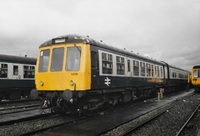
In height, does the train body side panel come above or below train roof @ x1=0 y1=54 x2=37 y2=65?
below

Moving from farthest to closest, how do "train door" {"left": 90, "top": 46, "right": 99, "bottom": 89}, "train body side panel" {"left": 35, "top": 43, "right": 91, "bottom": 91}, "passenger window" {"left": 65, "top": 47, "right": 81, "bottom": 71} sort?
"train door" {"left": 90, "top": 46, "right": 99, "bottom": 89}, "passenger window" {"left": 65, "top": 47, "right": 81, "bottom": 71}, "train body side panel" {"left": 35, "top": 43, "right": 91, "bottom": 91}

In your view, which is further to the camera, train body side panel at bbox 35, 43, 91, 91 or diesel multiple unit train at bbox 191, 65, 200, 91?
diesel multiple unit train at bbox 191, 65, 200, 91

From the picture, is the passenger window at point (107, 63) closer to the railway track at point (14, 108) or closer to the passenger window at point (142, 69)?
the passenger window at point (142, 69)

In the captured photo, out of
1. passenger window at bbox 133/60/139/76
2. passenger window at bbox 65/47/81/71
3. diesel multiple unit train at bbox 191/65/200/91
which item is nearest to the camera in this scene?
passenger window at bbox 65/47/81/71

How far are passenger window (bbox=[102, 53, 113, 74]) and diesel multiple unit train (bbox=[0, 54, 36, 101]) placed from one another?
862 centimetres

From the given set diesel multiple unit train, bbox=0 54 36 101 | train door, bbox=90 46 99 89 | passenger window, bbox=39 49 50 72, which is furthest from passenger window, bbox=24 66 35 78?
train door, bbox=90 46 99 89

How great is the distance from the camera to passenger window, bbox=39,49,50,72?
28.7 feet

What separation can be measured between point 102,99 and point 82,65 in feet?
8.17

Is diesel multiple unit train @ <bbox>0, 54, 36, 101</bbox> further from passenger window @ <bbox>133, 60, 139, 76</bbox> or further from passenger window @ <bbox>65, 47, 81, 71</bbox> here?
passenger window @ <bbox>133, 60, 139, 76</bbox>

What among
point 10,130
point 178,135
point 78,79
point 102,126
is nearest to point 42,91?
point 78,79

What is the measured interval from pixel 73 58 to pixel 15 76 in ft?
29.1

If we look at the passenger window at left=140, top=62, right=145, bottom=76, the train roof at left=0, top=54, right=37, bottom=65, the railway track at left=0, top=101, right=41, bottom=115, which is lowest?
the railway track at left=0, top=101, right=41, bottom=115

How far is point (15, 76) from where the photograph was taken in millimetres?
15156

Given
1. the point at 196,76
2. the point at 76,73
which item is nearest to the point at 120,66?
the point at 76,73
